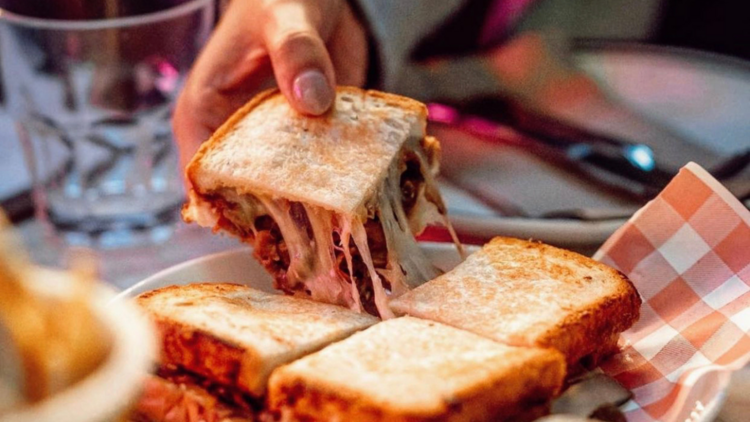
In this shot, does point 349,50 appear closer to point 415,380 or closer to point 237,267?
point 237,267

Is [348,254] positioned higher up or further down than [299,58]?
Answer: further down

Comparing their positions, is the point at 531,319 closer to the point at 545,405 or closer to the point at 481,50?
the point at 545,405

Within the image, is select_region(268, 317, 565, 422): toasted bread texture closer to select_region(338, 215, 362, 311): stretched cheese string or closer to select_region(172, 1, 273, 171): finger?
select_region(338, 215, 362, 311): stretched cheese string

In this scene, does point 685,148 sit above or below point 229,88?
below

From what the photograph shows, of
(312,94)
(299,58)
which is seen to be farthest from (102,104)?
(312,94)

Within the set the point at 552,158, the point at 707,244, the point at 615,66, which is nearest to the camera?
the point at 707,244

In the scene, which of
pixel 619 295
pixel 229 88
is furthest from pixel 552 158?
pixel 619 295
